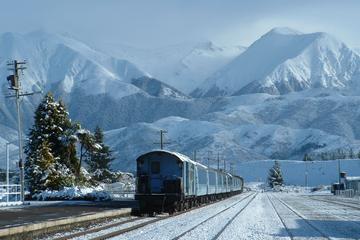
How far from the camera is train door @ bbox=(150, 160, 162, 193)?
36281 millimetres

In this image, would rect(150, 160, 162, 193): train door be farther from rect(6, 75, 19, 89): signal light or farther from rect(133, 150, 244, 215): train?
rect(6, 75, 19, 89): signal light

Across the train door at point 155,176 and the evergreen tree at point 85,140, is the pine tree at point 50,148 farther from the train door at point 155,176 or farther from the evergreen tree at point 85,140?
the train door at point 155,176

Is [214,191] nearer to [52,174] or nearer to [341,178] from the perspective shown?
[52,174]

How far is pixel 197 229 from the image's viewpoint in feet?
75.6

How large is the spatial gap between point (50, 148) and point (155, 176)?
2062 centimetres

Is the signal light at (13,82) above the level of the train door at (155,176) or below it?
above

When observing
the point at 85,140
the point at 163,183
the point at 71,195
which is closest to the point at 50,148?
the point at 85,140

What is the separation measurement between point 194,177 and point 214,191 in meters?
14.8

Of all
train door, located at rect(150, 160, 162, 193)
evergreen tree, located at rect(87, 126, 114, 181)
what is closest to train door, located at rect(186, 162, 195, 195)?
train door, located at rect(150, 160, 162, 193)

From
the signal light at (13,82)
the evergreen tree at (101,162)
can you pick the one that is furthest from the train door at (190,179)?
the evergreen tree at (101,162)

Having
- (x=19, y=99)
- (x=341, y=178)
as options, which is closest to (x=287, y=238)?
(x=19, y=99)

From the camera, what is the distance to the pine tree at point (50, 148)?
52562mm

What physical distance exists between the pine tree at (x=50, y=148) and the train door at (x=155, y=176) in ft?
59.3

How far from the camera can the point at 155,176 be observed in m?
36.5
